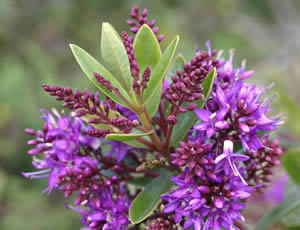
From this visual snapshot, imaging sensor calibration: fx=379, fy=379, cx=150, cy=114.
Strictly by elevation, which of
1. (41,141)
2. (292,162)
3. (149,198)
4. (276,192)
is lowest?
(276,192)

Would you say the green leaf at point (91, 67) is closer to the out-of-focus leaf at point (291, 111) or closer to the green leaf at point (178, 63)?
the green leaf at point (178, 63)

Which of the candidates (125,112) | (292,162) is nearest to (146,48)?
(125,112)

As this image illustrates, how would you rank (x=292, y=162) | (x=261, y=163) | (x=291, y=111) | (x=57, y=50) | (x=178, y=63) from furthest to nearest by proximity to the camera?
(x=57, y=50)
(x=291, y=111)
(x=292, y=162)
(x=178, y=63)
(x=261, y=163)

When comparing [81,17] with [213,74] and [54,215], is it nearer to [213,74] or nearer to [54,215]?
[54,215]

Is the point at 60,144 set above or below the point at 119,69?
below

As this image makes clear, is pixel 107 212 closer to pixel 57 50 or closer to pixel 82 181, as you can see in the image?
pixel 82 181

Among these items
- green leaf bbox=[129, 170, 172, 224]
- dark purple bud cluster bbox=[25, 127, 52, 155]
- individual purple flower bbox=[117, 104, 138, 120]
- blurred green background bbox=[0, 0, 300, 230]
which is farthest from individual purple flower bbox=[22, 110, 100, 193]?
blurred green background bbox=[0, 0, 300, 230]

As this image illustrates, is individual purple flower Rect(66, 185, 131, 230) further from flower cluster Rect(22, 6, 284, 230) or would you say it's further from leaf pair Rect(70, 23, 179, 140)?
leaf pair Rect(70, 23, 179, 140)
